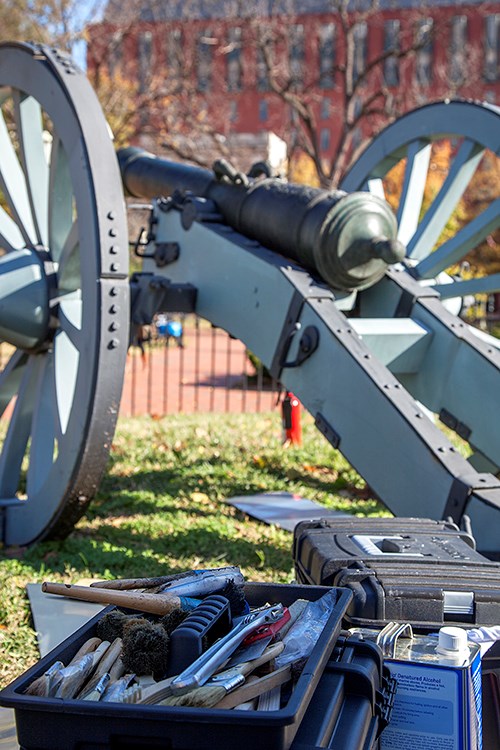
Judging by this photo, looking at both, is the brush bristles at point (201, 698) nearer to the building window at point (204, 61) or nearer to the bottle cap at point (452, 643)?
the bottle cap at point (452, 643)

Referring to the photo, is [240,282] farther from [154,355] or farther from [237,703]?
[154,355]

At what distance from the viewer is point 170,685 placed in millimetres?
1548

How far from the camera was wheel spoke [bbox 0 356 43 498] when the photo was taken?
4598 millimetres

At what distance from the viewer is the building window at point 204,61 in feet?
66.3

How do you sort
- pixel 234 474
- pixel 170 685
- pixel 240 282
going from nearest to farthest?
pixel 170 685 < pixel 240 282 < pixel 234 474

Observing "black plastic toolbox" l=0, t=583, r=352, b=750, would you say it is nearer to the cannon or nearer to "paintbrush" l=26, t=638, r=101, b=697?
"paintbrush" l=26, t=638, r=101, b=697

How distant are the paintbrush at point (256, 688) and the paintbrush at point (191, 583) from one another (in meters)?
0.39

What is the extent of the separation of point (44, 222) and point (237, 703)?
343 centimetres

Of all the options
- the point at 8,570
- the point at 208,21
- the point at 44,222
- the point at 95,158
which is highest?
the point at 208,21

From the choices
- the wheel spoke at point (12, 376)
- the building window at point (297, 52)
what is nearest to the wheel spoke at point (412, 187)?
the wheel spoke at point (12, 376)

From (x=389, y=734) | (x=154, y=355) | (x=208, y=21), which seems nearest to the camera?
(x=389, y=734)

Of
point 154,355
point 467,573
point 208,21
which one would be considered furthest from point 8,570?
point 208,21

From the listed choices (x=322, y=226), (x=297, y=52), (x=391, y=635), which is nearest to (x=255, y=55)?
(x=297, y=52)

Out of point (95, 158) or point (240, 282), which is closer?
point (95, 158)
